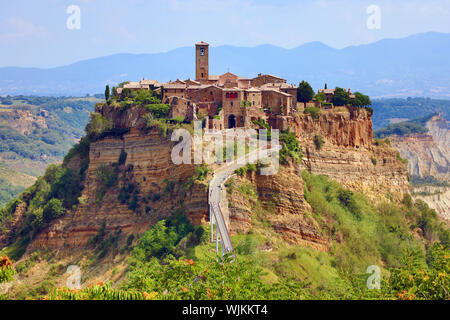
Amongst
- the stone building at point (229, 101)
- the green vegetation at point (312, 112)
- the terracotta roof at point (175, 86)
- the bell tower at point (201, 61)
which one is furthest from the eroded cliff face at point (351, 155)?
the bell tower at point (201, 61)

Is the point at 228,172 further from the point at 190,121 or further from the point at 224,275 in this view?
the point at 224,275

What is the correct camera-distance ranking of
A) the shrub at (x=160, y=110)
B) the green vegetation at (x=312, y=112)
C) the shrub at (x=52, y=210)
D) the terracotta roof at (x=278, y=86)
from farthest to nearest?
the terracotta roof at (x=278, y=86) < the green vegetation at (x=312, y=112) < the shrub at (x=52, y=210) < the shrub at (x=160, y=110)

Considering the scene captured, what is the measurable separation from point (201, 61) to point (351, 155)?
16.0 m

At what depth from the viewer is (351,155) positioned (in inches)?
2259

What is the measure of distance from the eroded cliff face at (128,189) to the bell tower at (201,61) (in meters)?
8.52

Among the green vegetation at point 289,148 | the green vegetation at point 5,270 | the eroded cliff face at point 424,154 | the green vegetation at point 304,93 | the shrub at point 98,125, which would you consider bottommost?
the eroded cliff face at point 424,154

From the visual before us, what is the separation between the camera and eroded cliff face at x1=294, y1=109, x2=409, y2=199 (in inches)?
2137

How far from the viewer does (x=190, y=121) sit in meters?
50.1

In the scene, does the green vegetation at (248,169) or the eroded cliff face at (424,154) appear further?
the eroded cliff face at (424,154)

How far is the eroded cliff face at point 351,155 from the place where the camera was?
5428 centimetres

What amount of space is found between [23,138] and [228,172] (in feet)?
438

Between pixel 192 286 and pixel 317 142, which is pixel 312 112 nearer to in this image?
pixel 317 142

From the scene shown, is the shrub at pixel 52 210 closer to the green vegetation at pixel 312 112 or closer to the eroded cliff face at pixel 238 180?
the eroded cliff face at pixel 238 180
